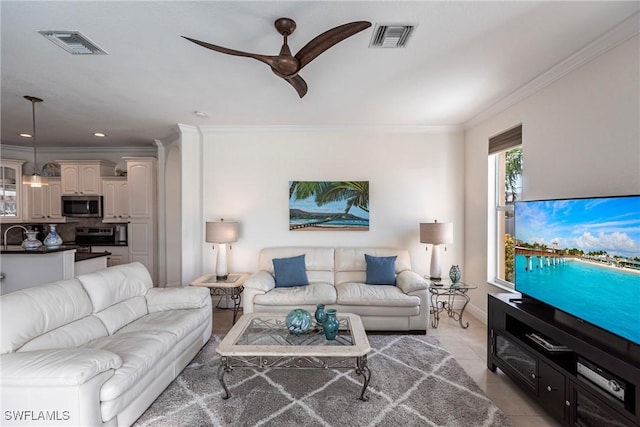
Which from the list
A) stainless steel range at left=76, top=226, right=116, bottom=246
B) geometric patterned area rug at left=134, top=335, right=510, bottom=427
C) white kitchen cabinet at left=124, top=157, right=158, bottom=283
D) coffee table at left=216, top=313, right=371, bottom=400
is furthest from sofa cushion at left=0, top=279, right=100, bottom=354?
stainless steel range at left=76, top=226, right=116, bottom=246

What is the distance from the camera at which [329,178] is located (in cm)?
443

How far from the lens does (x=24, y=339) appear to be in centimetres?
184

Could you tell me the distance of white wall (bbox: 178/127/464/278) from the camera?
4.38 metres

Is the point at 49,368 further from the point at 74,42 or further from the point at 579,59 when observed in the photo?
the point at 579,59

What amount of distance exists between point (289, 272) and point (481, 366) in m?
2.27

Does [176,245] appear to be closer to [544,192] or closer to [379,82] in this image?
[379,82]

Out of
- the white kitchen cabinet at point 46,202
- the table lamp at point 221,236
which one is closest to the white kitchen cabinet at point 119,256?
the white kitchen cabinet at point 46,202

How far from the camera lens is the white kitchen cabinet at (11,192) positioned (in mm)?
5301

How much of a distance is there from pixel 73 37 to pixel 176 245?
385 centimetres

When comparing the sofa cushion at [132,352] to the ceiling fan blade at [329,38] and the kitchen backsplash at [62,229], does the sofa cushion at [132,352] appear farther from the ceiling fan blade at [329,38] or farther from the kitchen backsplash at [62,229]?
the kitchen backsplash at [62,229]

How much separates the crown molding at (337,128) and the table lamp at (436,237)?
145cm

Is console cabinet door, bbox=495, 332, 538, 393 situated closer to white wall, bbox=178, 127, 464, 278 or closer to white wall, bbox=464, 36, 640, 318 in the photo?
white wall, bbox=464, 36, 640, 318

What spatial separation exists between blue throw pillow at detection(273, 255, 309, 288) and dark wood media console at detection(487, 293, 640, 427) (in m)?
2.13

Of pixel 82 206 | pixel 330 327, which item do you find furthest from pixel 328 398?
pixel 82 206
